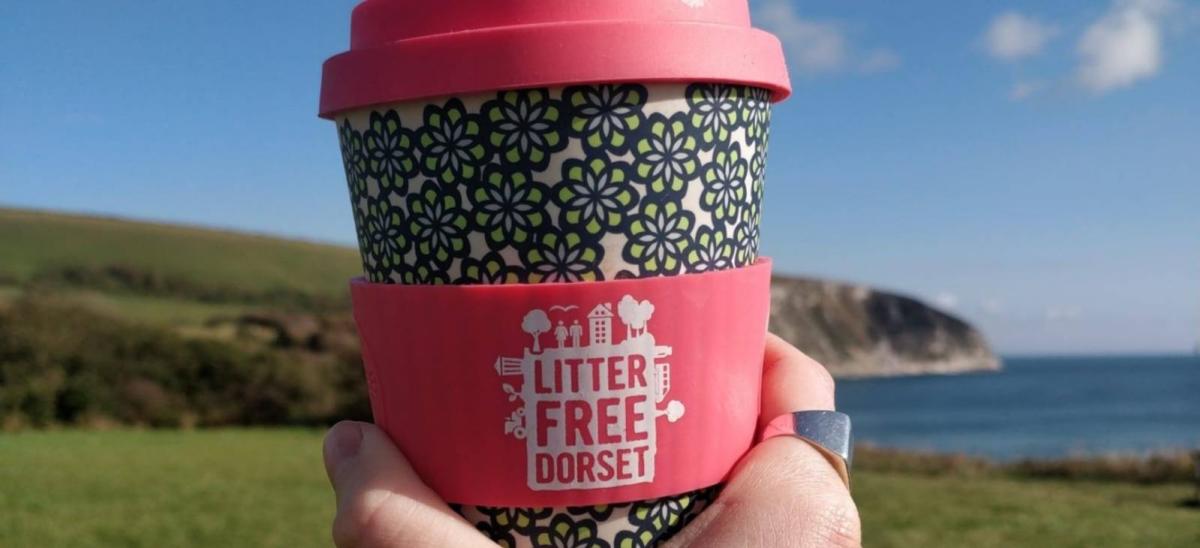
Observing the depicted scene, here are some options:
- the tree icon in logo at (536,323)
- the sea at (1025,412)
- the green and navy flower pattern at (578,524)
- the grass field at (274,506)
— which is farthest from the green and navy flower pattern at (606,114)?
the sea at (1025,412)

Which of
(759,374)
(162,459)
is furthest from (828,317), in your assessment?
(759,374)

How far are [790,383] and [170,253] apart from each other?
42.9 metres

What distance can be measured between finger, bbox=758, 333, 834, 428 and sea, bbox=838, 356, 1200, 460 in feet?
58.7

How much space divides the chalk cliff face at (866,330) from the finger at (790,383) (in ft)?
177

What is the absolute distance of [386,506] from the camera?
1.36 metres

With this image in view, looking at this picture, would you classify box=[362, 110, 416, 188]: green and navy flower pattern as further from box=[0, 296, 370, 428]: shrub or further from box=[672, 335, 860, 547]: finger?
box=[0, 296, 370, 428]: shrub

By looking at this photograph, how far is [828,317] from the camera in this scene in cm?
6281

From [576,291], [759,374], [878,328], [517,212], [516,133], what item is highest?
[516,133]

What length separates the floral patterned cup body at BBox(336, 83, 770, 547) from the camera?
130cm

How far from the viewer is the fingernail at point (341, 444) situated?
1474mm

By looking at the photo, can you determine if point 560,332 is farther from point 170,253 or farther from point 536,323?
point 170,253

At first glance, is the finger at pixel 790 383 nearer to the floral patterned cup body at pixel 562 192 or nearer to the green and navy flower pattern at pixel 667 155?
the floral patterned cup body at pixel 562 192

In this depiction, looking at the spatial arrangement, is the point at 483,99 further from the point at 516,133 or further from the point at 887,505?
the point at 887,505

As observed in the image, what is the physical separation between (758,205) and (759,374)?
0.28 metres
